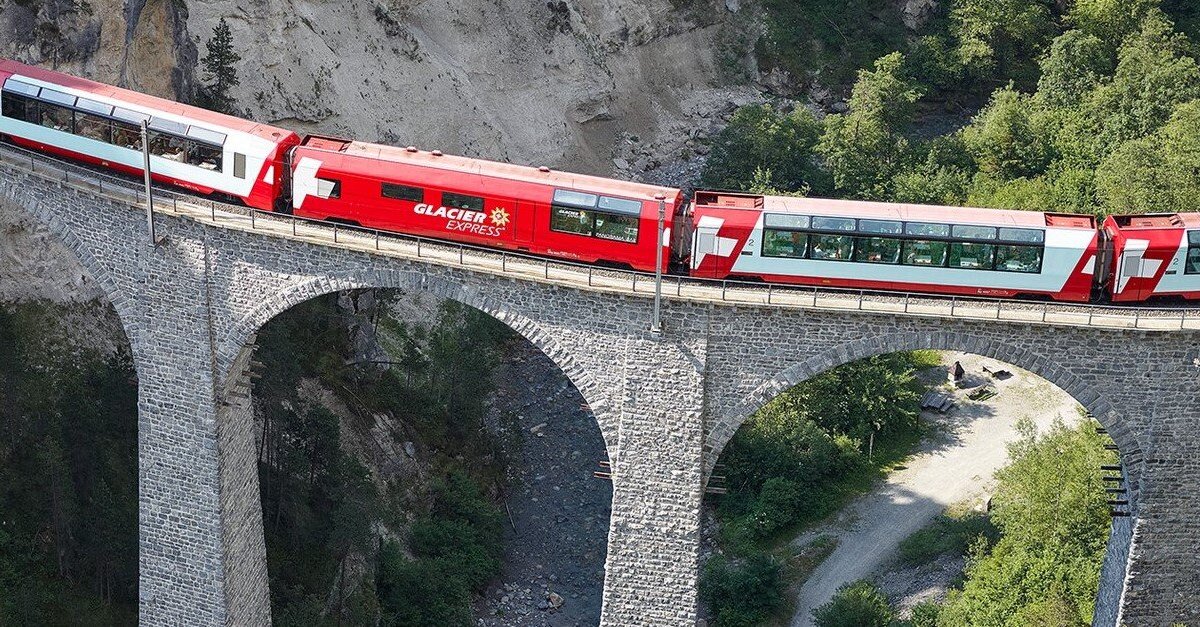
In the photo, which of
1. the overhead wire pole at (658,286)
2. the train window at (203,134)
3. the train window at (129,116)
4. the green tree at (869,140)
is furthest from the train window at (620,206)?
the green tree at (869,140)

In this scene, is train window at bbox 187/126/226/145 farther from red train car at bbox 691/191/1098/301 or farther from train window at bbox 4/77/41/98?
red train car at bbox 691/191/1098/301

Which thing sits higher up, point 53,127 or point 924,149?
point 924,149

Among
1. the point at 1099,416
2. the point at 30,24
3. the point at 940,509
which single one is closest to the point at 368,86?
the point at 30,24

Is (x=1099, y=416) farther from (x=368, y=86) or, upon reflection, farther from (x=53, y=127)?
(x=368, y=86)

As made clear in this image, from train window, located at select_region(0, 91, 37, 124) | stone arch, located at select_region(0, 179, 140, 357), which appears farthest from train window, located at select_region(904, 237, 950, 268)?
train window, located at select_region(0, 91, 37, 124)

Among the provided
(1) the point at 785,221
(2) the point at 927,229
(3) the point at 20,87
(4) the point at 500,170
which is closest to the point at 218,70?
(3) the point at 20,87
